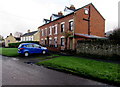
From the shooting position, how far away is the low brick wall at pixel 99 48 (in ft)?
35.5

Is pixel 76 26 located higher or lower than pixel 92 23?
lower

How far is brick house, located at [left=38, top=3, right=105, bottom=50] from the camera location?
57.5ft

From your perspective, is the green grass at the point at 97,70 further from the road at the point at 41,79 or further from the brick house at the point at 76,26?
the brick house at the point at 76,26

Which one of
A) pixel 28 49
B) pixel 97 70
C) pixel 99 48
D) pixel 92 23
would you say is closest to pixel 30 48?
pixel 28 49

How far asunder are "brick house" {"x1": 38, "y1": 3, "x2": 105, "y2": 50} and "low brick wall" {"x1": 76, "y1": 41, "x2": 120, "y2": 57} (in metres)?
2.45

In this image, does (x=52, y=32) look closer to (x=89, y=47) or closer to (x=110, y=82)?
(x=89, y=47)

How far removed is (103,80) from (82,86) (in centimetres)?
140

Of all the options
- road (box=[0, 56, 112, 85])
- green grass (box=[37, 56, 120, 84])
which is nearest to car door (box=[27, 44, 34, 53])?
green grass (box=[37, 56, 120, 84])

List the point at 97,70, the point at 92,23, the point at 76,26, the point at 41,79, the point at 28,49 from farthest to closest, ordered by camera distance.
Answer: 1. the point at 92,23
2. the point at 76,26
3. the point at 28,49
4. the point at 97,70
5. the point at 41,79

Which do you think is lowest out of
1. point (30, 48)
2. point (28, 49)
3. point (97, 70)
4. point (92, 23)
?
point (97, 70)

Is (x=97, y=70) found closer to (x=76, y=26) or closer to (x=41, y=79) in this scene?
(x=41, y=79)

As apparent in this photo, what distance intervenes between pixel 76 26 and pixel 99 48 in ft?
22.9

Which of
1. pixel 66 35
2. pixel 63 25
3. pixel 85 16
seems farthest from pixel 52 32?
pixel 85 16

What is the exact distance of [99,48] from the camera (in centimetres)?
1220
